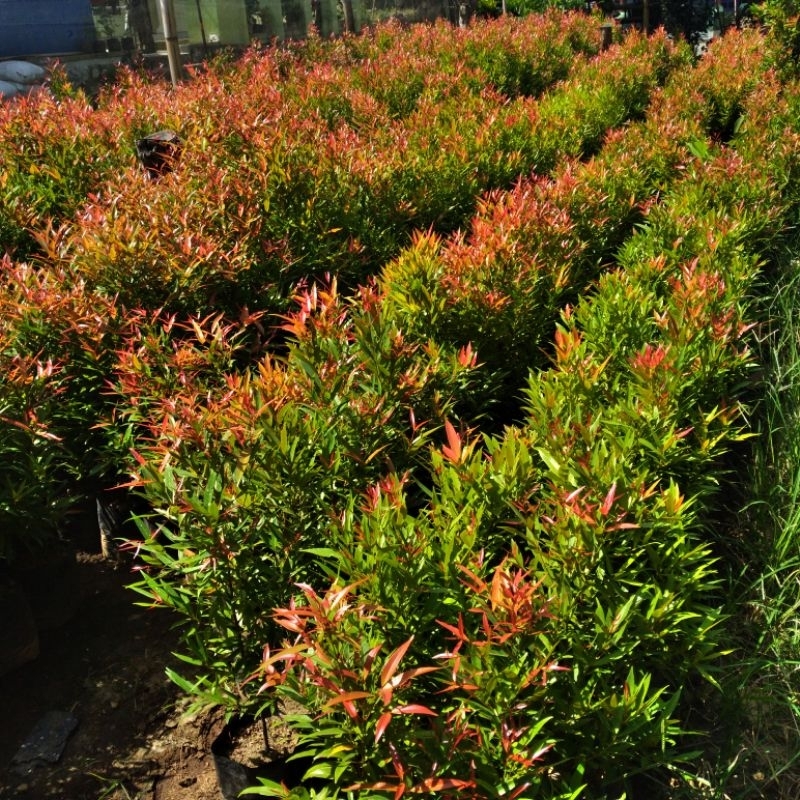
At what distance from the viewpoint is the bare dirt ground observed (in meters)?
2.43

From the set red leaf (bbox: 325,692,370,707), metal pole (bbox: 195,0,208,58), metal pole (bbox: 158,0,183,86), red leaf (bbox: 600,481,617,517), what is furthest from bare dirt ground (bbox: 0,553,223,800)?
metal pole (bbox: 195,0,208,58)

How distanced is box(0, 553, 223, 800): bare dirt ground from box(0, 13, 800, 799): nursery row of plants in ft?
0.53

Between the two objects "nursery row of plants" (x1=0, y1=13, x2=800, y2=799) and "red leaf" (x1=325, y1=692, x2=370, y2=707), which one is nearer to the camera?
"red leaf" (x1=325, y1=692, x2=370, y2=707)

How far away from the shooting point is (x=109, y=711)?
2.66 m

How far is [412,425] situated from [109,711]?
52.4 inches

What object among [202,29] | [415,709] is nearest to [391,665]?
[415,709]

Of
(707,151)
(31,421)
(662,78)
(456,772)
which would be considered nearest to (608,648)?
(456,772)

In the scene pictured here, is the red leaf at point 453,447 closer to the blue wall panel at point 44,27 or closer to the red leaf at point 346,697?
the red leaf at point 346,697

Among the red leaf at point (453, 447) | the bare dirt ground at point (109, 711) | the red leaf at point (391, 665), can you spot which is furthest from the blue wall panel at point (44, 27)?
the red leaf at point (391, 665)

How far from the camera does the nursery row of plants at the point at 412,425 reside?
5.95ft

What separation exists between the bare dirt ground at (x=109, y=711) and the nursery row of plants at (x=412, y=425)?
0.53ft

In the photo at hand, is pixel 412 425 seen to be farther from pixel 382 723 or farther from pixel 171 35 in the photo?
pixel 171 35

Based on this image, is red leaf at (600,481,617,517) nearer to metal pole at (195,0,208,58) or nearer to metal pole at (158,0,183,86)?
metal pole at (158,0,183,86)

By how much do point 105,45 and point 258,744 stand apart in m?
10.8
